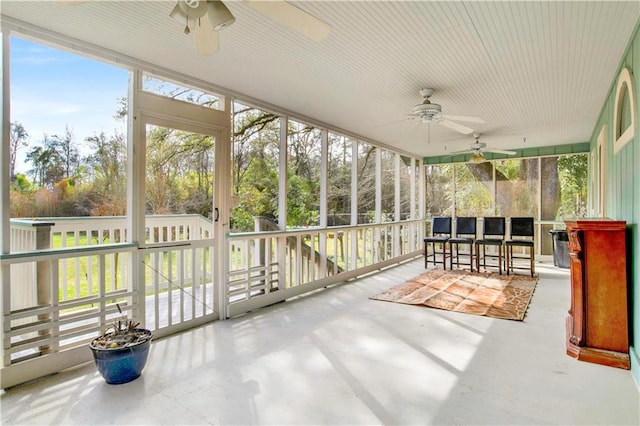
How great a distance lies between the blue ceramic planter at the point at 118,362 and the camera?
2350 millimetres

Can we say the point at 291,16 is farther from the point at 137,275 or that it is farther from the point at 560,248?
the point at 560,248

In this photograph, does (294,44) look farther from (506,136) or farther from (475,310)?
(506,136)

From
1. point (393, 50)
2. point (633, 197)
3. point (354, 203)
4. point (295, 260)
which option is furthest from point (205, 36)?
point (354, 203)

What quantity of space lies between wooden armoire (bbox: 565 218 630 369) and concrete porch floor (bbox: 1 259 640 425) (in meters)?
0.14

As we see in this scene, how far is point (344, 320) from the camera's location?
12.2ft

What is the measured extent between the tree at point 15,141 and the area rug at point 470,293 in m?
3.83

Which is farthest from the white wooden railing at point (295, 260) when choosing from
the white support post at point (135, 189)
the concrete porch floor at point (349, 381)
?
the white support post at point (135, 189)

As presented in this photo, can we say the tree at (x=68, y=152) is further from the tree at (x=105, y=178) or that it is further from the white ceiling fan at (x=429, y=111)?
the white ceiling fan at (x=429, y=111)

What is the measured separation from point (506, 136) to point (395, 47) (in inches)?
177

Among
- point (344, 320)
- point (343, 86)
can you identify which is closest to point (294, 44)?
point (343, 86)

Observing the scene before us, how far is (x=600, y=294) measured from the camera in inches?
108

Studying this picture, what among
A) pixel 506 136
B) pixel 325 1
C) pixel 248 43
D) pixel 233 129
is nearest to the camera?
pixel 325 1

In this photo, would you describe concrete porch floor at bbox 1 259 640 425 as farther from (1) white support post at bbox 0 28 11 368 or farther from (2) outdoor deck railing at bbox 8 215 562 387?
(1) white support post at bbox 0 28 11 368

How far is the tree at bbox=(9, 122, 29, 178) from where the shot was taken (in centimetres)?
248
